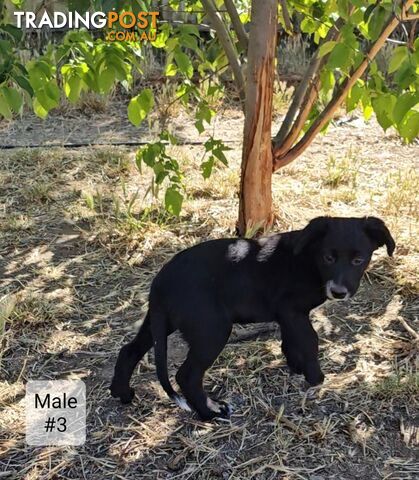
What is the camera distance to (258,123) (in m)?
4.30

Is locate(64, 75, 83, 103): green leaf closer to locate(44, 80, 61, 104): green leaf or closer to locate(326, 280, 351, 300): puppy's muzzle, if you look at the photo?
locate(44, 80, 61, 104): green leaf

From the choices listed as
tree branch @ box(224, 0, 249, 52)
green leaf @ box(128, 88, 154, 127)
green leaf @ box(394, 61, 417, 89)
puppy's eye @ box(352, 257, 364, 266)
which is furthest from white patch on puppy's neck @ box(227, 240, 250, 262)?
tree branch @ box(224, 0, 249, 52)

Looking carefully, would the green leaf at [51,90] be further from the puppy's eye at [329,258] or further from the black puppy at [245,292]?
the puppy's eye at [329,258]

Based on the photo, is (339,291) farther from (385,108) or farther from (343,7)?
(343,7)

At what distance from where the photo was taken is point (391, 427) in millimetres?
3168

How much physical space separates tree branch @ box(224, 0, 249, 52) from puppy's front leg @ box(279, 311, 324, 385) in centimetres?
198

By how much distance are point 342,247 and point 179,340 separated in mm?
1130

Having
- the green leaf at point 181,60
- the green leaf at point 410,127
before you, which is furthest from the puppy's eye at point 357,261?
the green leaf at point 181,60

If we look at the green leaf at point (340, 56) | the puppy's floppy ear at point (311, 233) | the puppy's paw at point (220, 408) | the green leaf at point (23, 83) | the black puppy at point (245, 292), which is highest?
the green leaf at point (340, 56)

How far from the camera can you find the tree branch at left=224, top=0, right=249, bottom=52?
4324 mm

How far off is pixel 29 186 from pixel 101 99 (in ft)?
7.87

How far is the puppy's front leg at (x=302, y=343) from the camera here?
10.4 feet

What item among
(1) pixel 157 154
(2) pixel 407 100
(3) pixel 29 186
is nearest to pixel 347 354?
(2) pixel 407 100

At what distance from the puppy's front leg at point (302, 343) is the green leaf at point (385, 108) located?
1.00 meters
